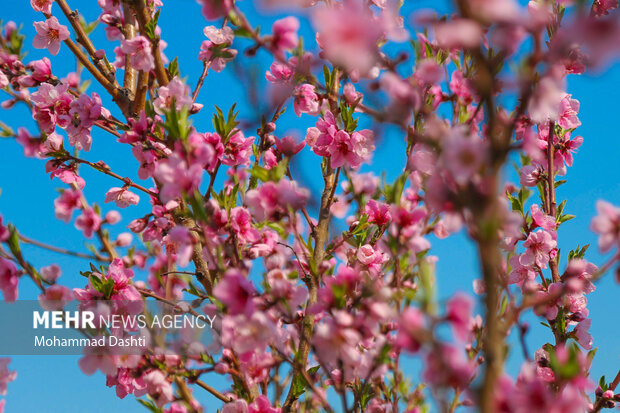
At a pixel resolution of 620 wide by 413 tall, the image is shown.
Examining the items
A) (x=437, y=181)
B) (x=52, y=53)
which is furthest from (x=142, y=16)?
(x=437, y=181)

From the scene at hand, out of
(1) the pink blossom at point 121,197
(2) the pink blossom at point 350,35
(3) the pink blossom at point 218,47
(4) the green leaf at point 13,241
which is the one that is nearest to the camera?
(2) the pink blossom at point 350,35

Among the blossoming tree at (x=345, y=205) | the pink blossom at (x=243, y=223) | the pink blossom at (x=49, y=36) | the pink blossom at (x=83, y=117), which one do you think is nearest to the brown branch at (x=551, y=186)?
the blossoming tree at (x=345, y=205)

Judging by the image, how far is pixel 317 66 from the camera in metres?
1.92

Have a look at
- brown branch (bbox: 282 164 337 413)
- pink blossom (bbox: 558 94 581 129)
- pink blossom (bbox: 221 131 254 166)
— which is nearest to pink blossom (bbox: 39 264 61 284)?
pink blossom (bbox: 221 131 254 166)

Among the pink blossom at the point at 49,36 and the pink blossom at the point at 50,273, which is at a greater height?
the pink blossom at the point at 49,36

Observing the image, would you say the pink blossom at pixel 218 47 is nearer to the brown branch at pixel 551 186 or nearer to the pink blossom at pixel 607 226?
the pink blossom at pixel 607 226

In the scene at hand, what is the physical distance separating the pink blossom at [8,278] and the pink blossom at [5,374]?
0.54 m

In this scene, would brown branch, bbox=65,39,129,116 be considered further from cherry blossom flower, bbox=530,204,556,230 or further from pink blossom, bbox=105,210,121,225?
cherry blossom flower, bbox=530,204,556,230

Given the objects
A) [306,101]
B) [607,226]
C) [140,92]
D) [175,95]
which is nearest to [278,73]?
[306,101]

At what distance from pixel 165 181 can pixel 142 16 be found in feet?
6.01

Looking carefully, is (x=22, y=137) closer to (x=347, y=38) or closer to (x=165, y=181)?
(x=165, y=181)

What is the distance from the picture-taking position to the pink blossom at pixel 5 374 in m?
2.70

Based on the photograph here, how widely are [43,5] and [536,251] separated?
3466mm

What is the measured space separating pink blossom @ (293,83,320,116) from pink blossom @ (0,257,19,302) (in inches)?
64.7
